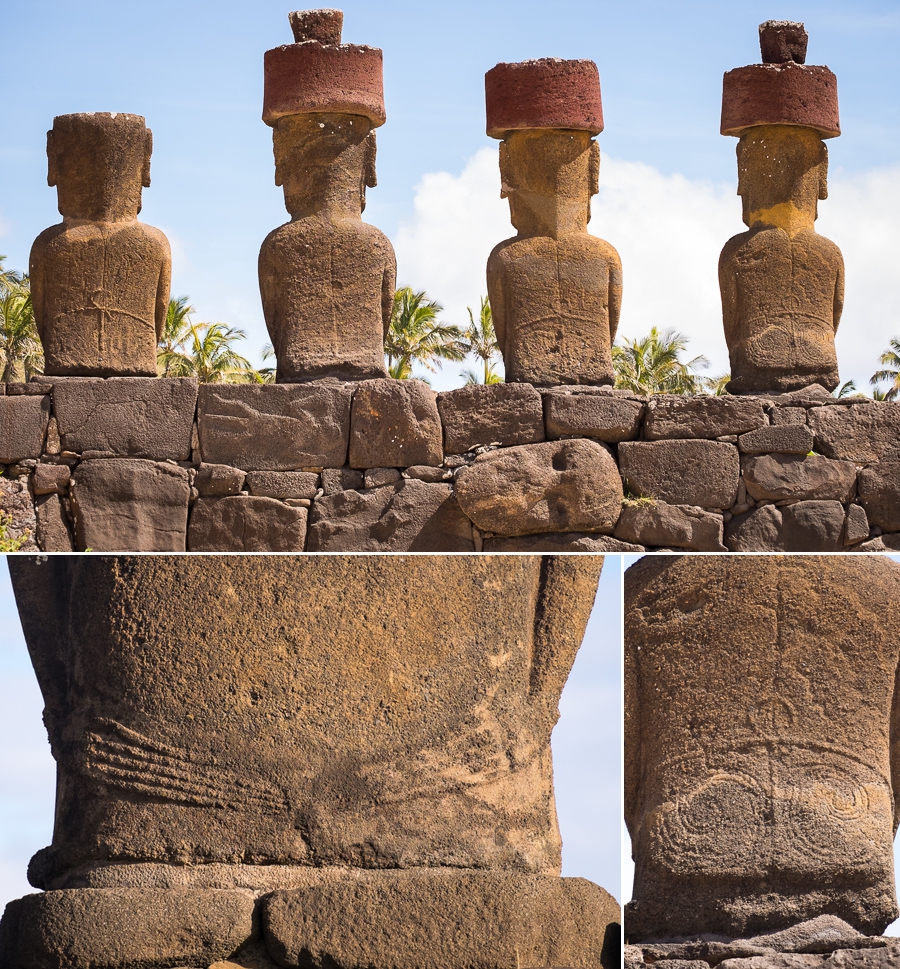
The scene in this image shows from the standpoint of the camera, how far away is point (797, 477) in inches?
343

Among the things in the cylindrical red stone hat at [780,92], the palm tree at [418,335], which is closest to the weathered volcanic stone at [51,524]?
the cylindrical red stone hat at [780,92]

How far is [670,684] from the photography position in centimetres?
431

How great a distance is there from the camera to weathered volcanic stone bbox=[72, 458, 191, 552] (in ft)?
27.4

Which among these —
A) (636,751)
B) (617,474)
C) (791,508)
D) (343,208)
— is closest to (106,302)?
(343,208)

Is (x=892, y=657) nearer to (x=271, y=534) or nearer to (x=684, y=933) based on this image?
(x=684, y=933)

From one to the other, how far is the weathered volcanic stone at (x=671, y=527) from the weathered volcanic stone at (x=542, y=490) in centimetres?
10

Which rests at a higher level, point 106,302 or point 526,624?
point 106,302

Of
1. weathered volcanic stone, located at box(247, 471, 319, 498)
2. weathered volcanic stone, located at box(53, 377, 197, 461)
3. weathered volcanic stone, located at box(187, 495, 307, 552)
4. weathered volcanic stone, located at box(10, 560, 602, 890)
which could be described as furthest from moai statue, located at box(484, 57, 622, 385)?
weathered volcanic stone, located at box(10, 560, 602, 890)

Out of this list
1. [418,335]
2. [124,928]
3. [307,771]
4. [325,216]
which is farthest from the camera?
[418,335]

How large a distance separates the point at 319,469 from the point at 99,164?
6.39 ft

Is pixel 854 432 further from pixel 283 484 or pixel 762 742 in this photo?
pixel 762 742

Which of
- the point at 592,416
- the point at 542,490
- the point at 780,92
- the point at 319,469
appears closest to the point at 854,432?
the point at 592,416

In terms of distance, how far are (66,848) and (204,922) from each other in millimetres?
416

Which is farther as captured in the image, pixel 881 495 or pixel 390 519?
pixel 881 495
